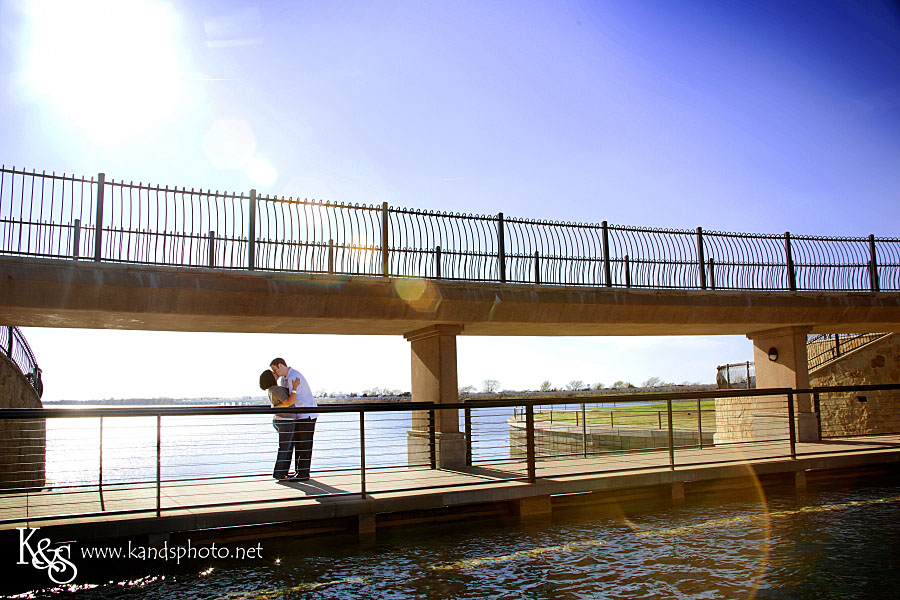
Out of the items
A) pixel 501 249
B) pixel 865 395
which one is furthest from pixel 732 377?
pixel 501 249

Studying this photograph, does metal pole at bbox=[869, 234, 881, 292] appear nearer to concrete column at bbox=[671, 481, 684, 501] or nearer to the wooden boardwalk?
the wooden boardwalk

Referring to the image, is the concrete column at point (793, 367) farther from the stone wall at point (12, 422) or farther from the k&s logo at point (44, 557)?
the stone wall at point (12, 422)

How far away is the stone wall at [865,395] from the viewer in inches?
768

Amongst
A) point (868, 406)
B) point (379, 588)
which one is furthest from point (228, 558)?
point (868, 406)

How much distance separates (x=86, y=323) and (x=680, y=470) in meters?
9.38

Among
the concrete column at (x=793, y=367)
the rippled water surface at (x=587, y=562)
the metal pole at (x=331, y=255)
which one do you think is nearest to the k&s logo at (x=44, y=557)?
the rippled water surface at (x=587, y=562)

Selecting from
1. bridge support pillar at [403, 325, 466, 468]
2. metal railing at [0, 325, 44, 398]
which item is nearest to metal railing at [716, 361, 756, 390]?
bridge support pillar at [403, 325, 466, 468]

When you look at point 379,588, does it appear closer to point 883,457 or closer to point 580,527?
point 580,527

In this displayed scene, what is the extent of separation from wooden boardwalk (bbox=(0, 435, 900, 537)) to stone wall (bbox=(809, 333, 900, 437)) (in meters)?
8.49

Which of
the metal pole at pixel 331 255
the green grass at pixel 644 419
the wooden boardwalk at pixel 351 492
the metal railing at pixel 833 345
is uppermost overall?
the metal pole at pixel 331 255

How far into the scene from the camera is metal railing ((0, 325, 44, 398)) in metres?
14.2

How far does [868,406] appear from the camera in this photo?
777 inches

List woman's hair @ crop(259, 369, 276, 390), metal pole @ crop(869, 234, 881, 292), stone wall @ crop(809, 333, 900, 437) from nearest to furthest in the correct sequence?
1. woman's hair @ crop(259, 369, 276, 390)
2. metal pole @ crop(869, 234, 881, 292)
3. stone wall @ crop(809, 333, 900, 437)

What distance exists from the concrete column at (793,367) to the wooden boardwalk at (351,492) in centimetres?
288
